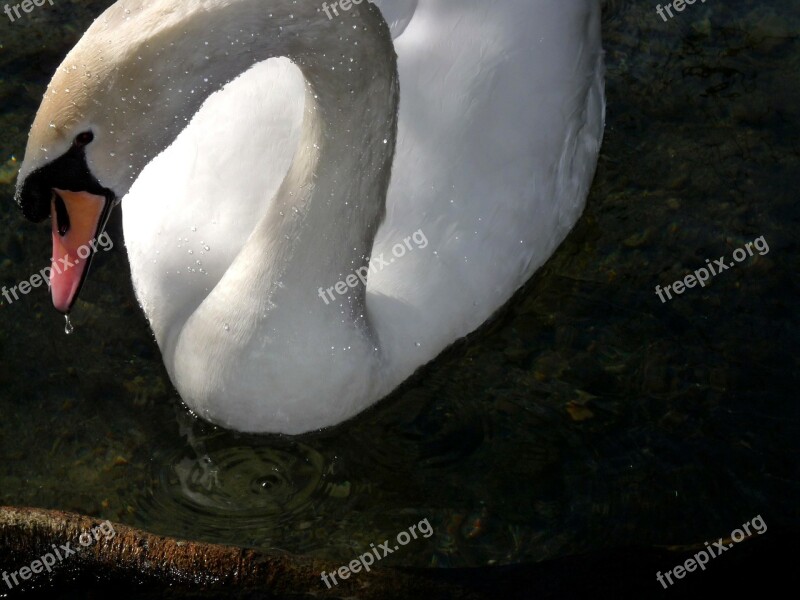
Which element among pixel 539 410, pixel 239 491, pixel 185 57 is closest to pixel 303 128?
pixel 185 57

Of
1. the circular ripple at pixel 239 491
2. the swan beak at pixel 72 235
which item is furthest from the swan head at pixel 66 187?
the circular ripple at pixel 239 491

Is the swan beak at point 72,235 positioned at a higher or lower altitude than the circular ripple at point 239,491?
higher

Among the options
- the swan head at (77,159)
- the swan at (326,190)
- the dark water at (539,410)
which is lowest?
the dark water at (539,410)

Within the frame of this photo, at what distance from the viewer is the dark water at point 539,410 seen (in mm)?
4277

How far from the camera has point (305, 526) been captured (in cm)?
421

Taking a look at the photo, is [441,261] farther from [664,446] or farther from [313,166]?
[664,446]

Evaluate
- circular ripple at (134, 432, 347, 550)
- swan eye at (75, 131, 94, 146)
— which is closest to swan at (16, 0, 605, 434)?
swan eye at (75, 131, 94, 146)

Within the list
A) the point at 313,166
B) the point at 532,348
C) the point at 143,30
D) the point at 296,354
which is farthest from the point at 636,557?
the point at 143,30

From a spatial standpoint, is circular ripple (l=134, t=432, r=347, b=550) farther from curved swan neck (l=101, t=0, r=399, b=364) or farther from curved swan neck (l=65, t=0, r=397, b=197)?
curved swan neck (l=65, t=0, r=397, b=197)

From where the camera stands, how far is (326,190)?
403cm

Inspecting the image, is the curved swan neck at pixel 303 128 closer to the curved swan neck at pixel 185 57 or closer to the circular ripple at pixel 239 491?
the curved swan neck at pixel 185 57

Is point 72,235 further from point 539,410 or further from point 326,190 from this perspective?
point 539,410

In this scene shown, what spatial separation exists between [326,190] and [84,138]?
0.87 meters

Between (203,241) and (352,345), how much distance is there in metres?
0.67
